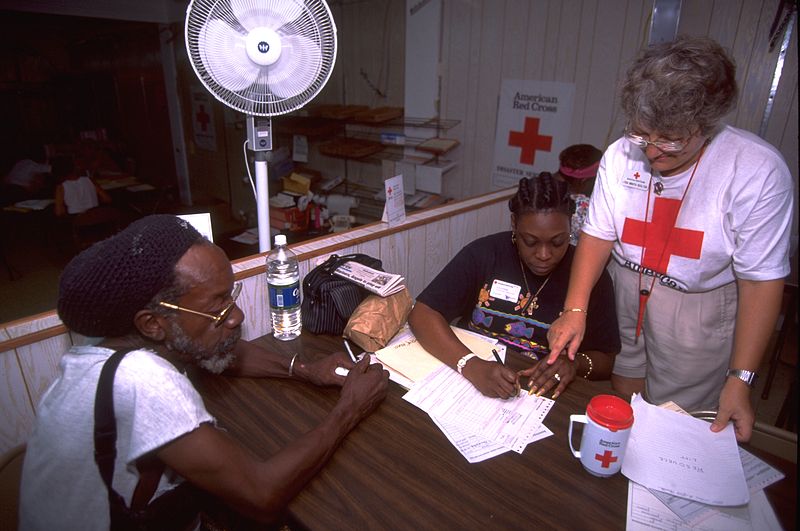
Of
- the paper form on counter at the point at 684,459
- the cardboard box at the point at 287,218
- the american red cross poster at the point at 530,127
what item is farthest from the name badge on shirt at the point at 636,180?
the cardboard box at the point at 287,218

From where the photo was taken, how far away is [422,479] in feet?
2.78

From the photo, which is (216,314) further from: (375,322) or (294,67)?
(294,67)

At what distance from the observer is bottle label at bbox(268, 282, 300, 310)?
4.31 feet

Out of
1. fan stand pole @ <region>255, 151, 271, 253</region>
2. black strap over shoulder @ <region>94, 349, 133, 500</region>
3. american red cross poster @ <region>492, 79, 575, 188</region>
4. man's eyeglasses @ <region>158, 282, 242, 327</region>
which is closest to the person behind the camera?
black strap over shoulder @ <region>94, 349, 133, 500</region>

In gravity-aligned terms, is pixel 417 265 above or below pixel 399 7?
below

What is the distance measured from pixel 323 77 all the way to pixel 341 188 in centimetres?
258

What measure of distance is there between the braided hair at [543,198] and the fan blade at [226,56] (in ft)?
2.81

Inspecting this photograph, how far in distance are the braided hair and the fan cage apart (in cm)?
70

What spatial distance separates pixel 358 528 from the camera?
0.75 m

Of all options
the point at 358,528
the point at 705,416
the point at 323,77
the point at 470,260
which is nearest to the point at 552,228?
the point at 470,260

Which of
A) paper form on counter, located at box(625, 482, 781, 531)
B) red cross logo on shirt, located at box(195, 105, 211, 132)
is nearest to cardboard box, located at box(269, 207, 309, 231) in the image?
red cross logo on shirt, located at box(195, 105, 211, 132)

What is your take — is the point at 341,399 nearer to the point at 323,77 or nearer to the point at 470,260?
the point at 470,260

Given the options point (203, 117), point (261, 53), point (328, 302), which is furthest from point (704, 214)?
point (203, 117)

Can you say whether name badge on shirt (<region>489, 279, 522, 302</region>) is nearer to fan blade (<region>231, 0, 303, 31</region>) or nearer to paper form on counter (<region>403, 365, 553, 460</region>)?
paper form on counter (<region>403, 365, 553, 460</region>)
